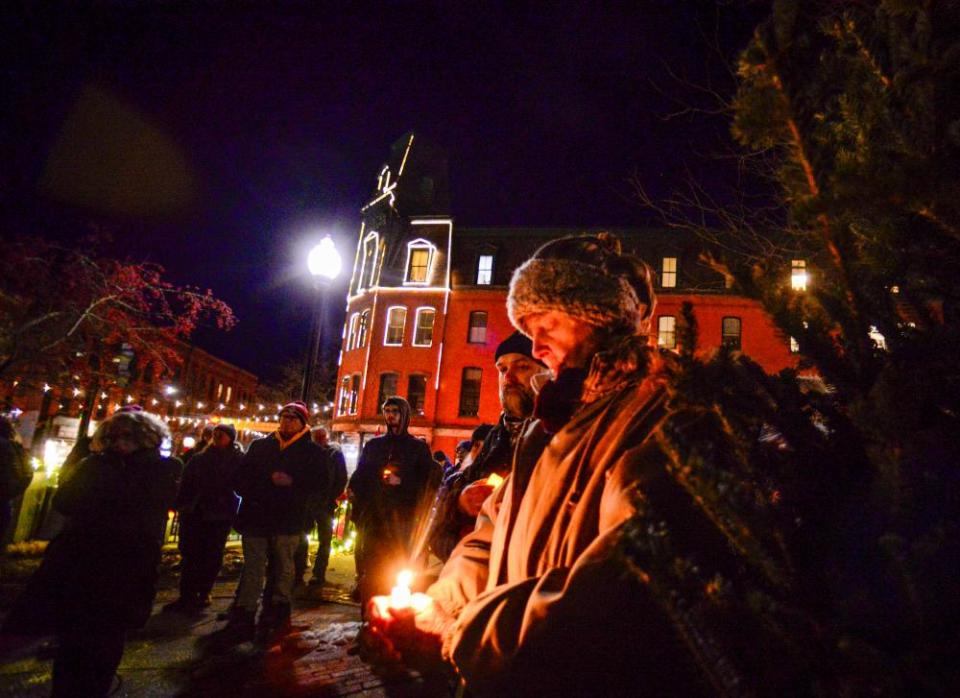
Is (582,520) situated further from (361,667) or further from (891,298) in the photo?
(361,667)

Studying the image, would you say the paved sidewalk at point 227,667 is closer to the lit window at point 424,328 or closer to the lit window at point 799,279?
the lit window at point 799,279

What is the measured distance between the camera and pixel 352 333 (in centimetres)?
2889

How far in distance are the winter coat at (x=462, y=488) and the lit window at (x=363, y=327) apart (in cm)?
2435

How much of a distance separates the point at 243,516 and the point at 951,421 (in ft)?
19.5

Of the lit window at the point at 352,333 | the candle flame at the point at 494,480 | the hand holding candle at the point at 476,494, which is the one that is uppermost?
the lit window at the point at 352,333

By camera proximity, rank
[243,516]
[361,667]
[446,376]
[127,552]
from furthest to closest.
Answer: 1. [446,376]
2. [243,516]
3. [361,667]
4. [127,552]

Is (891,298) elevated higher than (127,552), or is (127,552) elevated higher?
(891,298)

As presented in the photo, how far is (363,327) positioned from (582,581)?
91.4 ft

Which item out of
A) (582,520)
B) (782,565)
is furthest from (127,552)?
(782,565)

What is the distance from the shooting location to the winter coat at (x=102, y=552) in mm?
3340

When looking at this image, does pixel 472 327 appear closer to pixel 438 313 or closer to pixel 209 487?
pixel 438 313

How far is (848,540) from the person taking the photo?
813mm

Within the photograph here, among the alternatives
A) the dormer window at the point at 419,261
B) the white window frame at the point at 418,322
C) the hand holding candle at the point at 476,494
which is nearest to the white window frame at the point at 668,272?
the white window frame at the point at 418,322

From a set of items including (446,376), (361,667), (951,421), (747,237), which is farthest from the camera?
(446,376)
